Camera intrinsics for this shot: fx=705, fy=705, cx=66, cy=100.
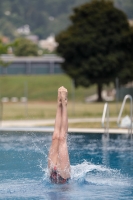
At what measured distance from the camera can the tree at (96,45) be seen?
55.3 m

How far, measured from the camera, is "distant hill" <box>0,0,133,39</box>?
18662cm

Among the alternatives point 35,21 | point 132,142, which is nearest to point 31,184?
point 132,142

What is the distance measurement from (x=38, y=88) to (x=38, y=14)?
126m

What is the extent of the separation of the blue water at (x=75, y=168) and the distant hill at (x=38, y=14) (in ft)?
536

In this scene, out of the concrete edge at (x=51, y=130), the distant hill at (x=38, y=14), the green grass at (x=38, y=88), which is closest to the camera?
the concrete edge at (x=51, y=130)

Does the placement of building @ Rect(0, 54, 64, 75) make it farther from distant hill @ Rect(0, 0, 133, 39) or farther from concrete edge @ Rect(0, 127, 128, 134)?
distant hill @ Rect(0, 0, 133, 39)

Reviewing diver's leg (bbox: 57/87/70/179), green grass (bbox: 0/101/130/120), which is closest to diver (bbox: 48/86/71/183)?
diver's leg (bbox: 57/87/70/179)

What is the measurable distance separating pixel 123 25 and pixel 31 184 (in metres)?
47.3

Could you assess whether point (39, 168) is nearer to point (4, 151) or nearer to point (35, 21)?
point (4, 151)

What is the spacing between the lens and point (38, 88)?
66062 mm

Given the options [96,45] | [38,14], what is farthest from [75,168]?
[38,14]

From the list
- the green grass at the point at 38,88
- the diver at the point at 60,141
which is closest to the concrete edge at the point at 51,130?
the diver at the point at 60,141

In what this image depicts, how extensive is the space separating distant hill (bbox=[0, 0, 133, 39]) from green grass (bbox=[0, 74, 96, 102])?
112454 millimetres

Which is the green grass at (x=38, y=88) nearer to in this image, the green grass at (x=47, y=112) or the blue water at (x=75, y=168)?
the green grass at (x=47, y=112)
